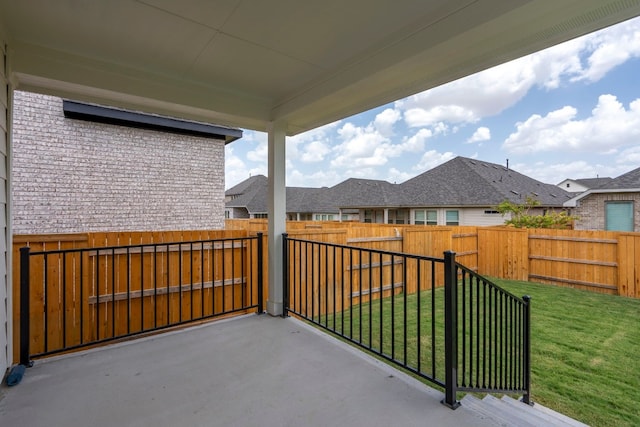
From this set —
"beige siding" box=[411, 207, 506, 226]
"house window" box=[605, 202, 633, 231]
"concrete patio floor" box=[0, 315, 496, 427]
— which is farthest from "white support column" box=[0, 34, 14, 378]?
"house window" box=[605, 202, 633, 231]

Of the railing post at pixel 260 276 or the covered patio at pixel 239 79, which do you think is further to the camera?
the railing post at pixel 260 276

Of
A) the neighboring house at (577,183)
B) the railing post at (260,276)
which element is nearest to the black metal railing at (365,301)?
the railing post at (260,276)

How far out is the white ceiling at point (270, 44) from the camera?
5.39 ft

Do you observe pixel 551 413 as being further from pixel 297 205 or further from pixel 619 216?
pixel 297 205

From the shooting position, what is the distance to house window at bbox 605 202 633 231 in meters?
9.17

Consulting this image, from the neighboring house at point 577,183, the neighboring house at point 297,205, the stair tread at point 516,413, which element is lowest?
the stair tread at point 516,413

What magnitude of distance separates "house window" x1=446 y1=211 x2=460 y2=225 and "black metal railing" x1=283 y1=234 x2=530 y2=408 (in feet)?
18.3

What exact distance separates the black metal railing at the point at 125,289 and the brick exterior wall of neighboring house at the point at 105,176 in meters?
2.07

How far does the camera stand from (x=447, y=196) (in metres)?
12.2

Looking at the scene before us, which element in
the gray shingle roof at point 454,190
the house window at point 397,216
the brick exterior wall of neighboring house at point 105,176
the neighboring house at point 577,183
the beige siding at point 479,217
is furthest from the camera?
the neighboring house at point 577,183

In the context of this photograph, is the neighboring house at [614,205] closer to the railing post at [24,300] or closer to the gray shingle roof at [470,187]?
the gray shingle roof at [470,187]

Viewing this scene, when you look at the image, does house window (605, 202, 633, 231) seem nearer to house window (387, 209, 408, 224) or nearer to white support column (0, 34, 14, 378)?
house window (387, 209, 408, 224)

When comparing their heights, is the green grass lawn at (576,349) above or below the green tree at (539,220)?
below

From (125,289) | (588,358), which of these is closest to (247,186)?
(125,289)
